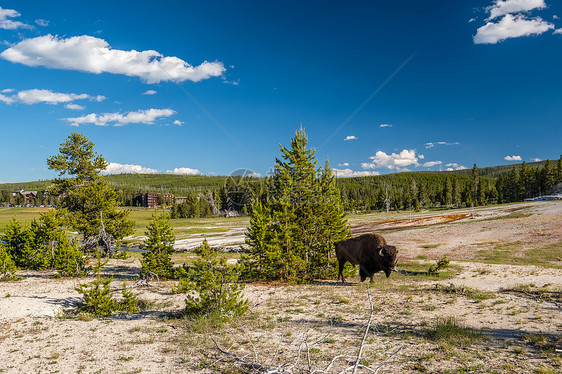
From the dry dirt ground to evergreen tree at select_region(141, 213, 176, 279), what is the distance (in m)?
1.15

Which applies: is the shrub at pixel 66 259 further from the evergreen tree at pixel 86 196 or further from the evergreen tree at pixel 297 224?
the evergreen tree at pixel 297 224

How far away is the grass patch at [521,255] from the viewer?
2570 centimetres

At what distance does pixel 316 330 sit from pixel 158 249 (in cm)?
1378

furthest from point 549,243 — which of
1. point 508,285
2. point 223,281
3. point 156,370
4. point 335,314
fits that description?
point 156,370

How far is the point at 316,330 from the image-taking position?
10.6 meters

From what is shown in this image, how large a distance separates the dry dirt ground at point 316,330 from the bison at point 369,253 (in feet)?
3.96

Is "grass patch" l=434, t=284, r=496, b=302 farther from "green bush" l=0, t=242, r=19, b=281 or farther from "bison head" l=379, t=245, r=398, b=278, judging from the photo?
"green bush" l=0, t=242, r=19, b=281

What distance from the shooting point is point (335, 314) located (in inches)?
492

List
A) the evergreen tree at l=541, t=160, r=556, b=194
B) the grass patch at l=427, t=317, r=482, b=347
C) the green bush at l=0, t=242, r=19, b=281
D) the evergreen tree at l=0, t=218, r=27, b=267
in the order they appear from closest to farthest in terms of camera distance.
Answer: the grass patch at l=427, t=317, r=482, b=347 < the green bush at l=0, t=242, r=19, b=281 < the evergreen tree at l=0, t=218, r=27, b=267 < the evergreen tree at l=541, t=160, r=556, b=194

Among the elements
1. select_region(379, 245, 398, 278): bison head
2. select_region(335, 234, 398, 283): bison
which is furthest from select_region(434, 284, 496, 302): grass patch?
select_region(379, 245, 398, 278): bison head

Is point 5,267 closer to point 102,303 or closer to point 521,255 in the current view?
point 102,303

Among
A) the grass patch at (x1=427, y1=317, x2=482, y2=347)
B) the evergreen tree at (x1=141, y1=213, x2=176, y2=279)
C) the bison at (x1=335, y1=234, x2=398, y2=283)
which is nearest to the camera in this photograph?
the grass patch at (x1=427, y1=317, x2=482, y2=347)

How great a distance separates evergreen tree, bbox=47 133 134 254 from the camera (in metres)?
27.8

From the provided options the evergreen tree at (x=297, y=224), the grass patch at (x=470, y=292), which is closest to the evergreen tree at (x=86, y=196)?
the evergreen tree at (x=297, y=224)
